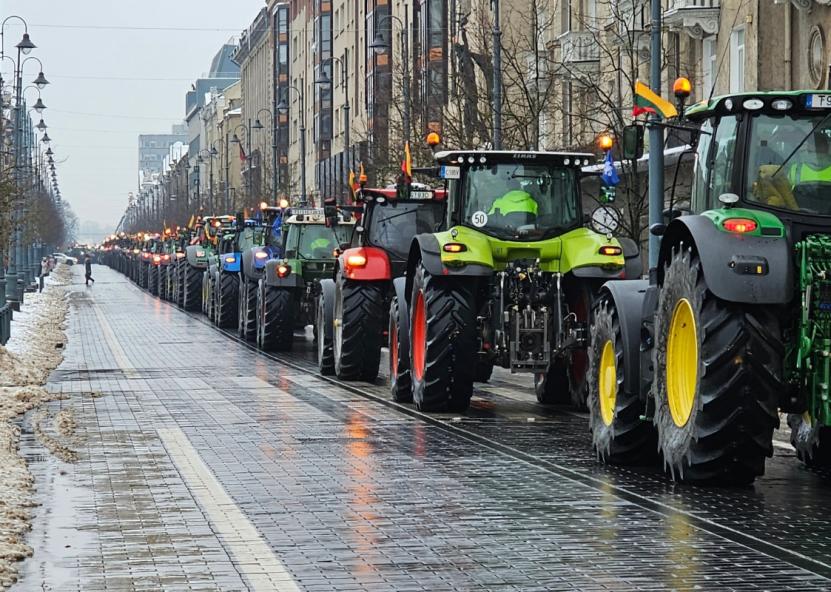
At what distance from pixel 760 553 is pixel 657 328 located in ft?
11.0

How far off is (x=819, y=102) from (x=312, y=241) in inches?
813

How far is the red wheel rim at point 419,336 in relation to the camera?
18.0m

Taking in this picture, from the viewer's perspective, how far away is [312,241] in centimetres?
3175

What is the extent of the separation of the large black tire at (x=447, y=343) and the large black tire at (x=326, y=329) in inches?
255

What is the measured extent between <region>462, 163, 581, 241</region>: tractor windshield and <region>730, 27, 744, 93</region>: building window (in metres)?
15.6

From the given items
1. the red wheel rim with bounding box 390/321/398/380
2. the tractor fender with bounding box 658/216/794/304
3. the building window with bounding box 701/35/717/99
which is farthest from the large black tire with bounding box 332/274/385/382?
the building window with bounding box 701/35/717/99

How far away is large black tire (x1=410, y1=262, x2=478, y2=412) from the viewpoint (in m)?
17.2

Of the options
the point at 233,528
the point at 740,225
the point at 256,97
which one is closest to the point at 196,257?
the point at 740,225

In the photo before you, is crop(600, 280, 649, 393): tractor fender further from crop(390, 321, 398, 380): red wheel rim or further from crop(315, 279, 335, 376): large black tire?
crop(315, 279, 335, 376): large black tire

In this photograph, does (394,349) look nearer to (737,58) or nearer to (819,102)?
(819,102)

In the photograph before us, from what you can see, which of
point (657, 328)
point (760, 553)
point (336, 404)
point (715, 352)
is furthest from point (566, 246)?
point (760, 553)

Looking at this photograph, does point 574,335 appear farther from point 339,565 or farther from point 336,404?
point 339,565

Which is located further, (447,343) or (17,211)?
(17,211)

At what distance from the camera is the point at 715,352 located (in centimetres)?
1123
